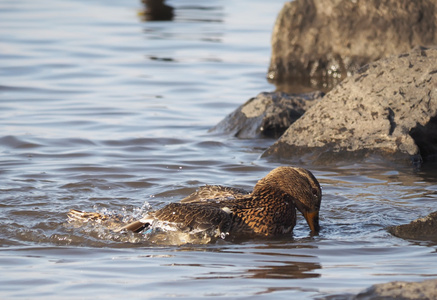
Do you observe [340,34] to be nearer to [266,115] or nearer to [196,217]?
[266,115]

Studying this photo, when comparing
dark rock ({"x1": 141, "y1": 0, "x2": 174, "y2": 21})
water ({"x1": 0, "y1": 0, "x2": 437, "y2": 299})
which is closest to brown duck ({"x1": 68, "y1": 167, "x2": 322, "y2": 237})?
water ({"x1": 0, "y1": 0, "x2": 437, "y2": 299})

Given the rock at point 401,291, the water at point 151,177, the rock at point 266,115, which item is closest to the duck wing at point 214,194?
the water at point 151,177

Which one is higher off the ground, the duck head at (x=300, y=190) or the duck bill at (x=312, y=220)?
the duck head at (x=300, y=190)

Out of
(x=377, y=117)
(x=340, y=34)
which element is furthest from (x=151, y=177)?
(x=340, y=34)

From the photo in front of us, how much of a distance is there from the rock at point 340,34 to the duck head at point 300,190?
7132 mm

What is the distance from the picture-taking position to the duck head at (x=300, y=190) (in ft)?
21.3

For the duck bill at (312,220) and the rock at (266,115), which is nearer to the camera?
the duck bill at (312,220)

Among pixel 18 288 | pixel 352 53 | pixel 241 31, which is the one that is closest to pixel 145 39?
pixel 241 31

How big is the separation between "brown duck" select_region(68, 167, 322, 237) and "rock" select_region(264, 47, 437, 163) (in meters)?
2.60

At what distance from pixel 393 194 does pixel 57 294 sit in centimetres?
390

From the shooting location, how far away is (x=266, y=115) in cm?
1051

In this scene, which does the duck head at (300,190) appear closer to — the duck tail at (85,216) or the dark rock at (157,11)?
the duck tail at (85,216)

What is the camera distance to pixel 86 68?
50.0ft

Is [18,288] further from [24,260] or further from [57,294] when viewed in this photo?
[24,260]
